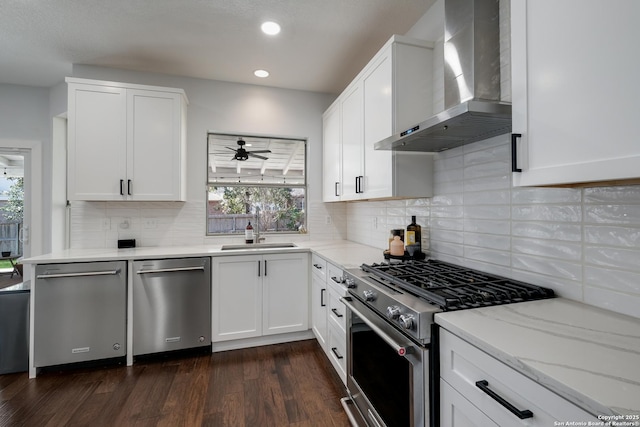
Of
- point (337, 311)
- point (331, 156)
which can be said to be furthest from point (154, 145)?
point (337, 311)

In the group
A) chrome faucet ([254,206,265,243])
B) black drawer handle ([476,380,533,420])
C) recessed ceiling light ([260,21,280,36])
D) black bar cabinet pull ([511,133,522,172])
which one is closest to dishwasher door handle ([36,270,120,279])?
chrome faucet ([254,206,265,243])

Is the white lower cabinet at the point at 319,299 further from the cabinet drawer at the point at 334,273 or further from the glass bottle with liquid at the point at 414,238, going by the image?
the glass bottle with liquid at the point at 414,238

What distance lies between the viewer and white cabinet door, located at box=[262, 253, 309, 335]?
9.16 feet

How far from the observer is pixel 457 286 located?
4.35ft

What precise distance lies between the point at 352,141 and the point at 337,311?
1.42 meters

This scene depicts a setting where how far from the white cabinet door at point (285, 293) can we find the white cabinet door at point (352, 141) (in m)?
0.81

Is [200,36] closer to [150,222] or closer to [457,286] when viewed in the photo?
[150,222]

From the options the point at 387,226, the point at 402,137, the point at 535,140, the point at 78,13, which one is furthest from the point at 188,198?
the point at 535,140

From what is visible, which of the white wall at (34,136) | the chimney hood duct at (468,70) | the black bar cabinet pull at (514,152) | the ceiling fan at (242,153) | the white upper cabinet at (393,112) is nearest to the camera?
the black bar cabinet pull at (514,152)

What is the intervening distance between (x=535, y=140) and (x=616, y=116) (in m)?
0.22

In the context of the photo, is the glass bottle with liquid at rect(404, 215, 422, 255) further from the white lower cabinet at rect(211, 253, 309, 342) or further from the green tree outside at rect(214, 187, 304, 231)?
the green tree outside at rect(214, 187, 304, 231)

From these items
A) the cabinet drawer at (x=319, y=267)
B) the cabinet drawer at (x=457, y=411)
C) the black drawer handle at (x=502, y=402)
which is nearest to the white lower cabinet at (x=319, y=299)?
the cabinet drawer at (x=319, y=267)

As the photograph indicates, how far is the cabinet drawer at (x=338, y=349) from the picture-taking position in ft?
6.50

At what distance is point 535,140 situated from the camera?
99cm
